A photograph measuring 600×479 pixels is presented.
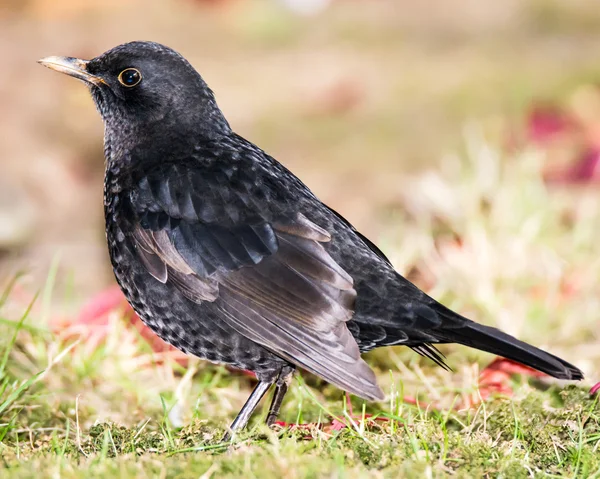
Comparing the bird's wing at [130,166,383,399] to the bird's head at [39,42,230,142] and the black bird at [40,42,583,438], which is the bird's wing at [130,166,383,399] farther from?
the bird's head at [39,42,230,142]

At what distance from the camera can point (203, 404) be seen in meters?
A: 4.62

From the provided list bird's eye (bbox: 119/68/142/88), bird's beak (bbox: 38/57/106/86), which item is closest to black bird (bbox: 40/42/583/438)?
bird's eye (bbox: 119/68/142/88)

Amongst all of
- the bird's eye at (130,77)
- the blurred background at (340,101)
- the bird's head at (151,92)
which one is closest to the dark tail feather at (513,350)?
the bird's head at (151,92)

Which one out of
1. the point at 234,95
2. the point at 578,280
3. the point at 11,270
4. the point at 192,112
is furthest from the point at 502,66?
the point at 192,112

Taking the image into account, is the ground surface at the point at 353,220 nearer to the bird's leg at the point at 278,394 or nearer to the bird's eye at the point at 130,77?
the bird's leg at the point at 278,394

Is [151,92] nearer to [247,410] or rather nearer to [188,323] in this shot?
[188,323]

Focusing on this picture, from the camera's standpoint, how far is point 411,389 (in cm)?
468

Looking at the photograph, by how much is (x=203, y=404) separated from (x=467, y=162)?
463cm

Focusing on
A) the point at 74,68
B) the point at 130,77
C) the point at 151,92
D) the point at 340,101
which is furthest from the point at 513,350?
the point at 340,101

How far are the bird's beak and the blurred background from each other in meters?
1.53

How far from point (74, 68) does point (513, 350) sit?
2.54m

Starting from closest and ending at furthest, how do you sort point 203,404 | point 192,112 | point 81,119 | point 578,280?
point 192,112 → point 203,404 → point 578,280 → point 81,119

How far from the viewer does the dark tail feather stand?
3.59 meters

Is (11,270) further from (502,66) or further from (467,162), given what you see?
(502,66)
